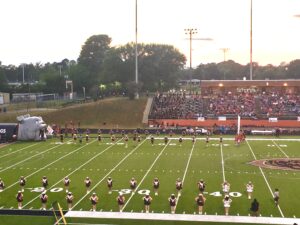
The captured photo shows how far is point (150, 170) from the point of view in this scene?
28484 millimetres

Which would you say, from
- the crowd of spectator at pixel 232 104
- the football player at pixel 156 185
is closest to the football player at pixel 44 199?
the football player at pixel 156 185

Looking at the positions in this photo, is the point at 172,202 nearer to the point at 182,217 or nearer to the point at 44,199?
the point at 182,217

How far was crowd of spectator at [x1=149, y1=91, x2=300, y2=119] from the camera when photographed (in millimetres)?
55688

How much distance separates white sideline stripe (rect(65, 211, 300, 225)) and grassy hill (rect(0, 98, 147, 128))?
116 ft

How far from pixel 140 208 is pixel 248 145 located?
67.8 ft

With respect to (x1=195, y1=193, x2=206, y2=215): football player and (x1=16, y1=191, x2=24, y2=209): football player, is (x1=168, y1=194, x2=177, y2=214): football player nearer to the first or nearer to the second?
(x1=195, y1=193, x2=206, y2=215): football player

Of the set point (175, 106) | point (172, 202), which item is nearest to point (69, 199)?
point (172, 202)

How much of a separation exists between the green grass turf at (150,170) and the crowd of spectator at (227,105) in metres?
14.5

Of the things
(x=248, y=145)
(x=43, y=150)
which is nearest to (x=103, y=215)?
(x=43, y=150)

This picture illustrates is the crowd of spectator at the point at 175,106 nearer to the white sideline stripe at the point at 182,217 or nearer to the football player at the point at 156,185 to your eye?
the football player at the point at 156,185

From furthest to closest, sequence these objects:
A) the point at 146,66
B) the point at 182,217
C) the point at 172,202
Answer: the point at 146,66, the point at 172,202, the point at 182,217

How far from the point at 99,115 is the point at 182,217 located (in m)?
40.5

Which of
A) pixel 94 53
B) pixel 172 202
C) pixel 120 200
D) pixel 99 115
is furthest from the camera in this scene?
pixel 94 53

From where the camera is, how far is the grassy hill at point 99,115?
5631 cm
